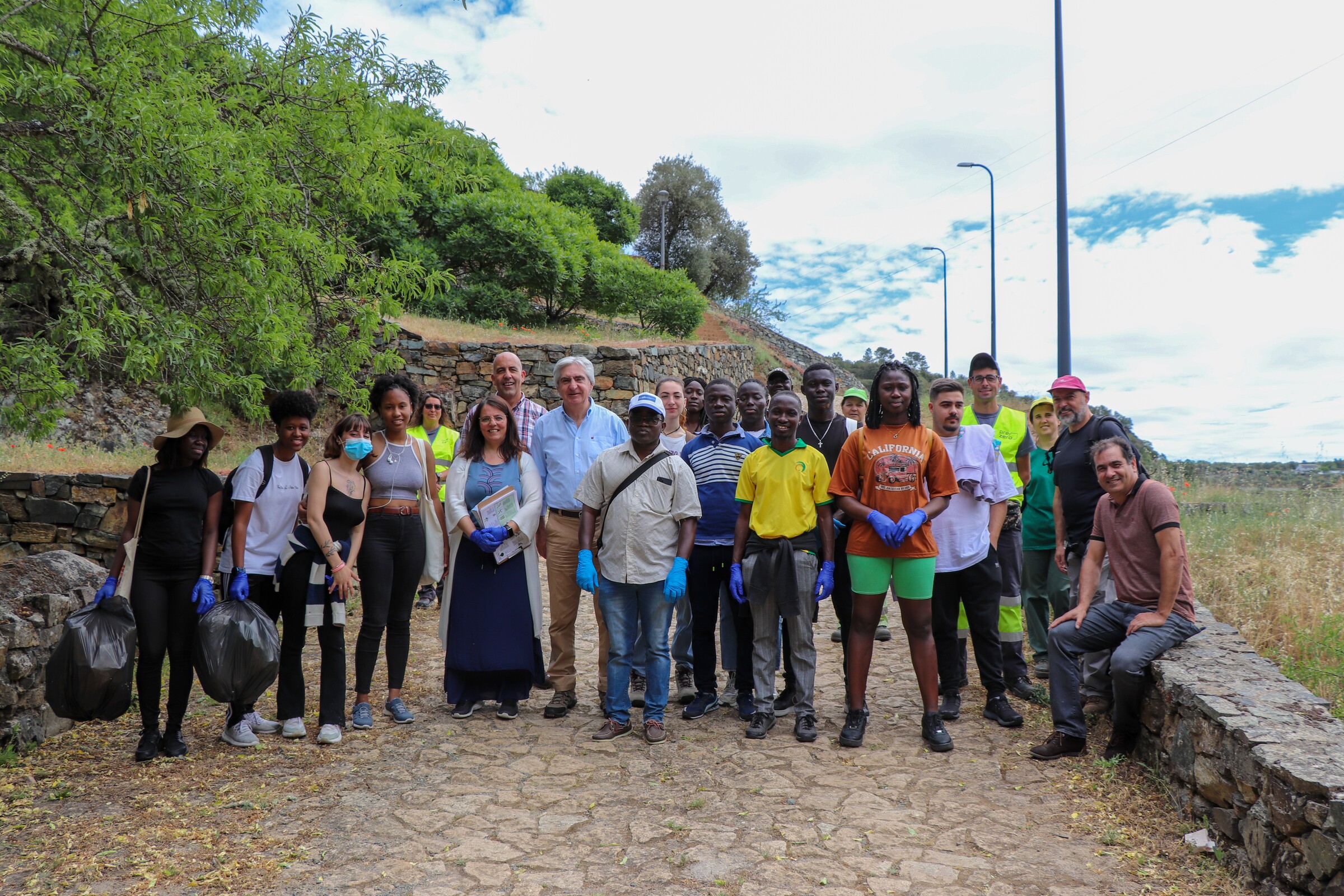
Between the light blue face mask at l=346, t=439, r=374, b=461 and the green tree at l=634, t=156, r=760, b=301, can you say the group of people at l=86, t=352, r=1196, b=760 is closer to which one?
the light blue face mask at l=346, t=439, r=374, b=461

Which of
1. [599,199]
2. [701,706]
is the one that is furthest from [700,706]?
[599,199]

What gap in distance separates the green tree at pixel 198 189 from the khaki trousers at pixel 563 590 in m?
2.35

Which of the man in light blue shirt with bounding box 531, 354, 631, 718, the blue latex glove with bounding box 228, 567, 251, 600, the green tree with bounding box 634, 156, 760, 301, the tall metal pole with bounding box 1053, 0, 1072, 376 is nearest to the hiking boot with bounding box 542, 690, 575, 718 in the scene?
the man in light blue shirt with bounding box 531, 354, 631, 718

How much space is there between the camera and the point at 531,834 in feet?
12.1

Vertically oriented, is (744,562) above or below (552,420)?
below

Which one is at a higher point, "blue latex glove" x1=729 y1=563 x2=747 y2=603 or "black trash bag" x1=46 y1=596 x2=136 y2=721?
"blue latex glove" x1=729 y1=563 x2=747 y2=603

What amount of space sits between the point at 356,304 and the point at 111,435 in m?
8.26

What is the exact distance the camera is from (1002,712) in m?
4.95

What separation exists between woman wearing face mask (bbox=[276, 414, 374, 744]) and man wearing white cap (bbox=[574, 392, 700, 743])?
128cm

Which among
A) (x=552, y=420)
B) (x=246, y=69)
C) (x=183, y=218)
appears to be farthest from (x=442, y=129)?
(x=552, y=420)

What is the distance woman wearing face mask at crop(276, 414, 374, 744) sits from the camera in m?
4.69

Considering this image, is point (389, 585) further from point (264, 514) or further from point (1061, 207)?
point (1061, 207)

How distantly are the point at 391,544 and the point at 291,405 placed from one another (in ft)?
3.08

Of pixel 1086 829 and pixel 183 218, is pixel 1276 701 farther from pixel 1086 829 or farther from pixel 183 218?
pixel 183 218
